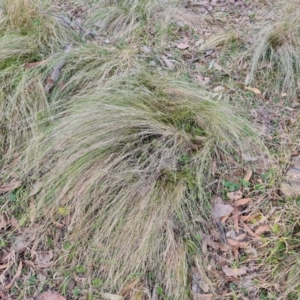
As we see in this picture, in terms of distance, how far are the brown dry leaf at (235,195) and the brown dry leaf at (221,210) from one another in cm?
5

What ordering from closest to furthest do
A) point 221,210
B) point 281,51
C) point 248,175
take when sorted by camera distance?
point 221,210
point 248,175
point 281,51

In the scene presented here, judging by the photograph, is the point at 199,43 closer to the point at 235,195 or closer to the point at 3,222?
the point at 235,195

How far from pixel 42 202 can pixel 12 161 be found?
0.43 meters

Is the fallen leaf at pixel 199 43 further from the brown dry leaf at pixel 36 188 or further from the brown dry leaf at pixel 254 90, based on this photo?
the brown dry leaf at pixel 36 188

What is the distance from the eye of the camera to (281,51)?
111 inches

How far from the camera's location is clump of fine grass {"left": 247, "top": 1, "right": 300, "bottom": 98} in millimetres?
2725

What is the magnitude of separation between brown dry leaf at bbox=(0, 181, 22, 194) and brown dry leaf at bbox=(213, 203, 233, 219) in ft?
3.85

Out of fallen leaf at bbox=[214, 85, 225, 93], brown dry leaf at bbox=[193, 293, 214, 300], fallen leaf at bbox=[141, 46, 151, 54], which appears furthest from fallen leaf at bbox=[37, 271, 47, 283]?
fallen leaf at bbox=[141, 46, 151, 54]

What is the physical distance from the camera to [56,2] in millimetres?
3473

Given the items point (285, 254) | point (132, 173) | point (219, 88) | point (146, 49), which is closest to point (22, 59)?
point (146, 49)

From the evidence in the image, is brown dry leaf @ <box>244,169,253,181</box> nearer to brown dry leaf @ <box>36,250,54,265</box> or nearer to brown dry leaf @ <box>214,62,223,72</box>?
brown dry leaf @ <box>214,62,223,72</box>

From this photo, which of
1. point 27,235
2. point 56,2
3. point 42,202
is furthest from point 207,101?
point 56,2

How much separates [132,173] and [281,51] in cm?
169

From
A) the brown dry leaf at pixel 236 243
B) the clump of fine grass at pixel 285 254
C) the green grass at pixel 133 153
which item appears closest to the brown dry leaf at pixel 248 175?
the green grass at pixel 133 153
